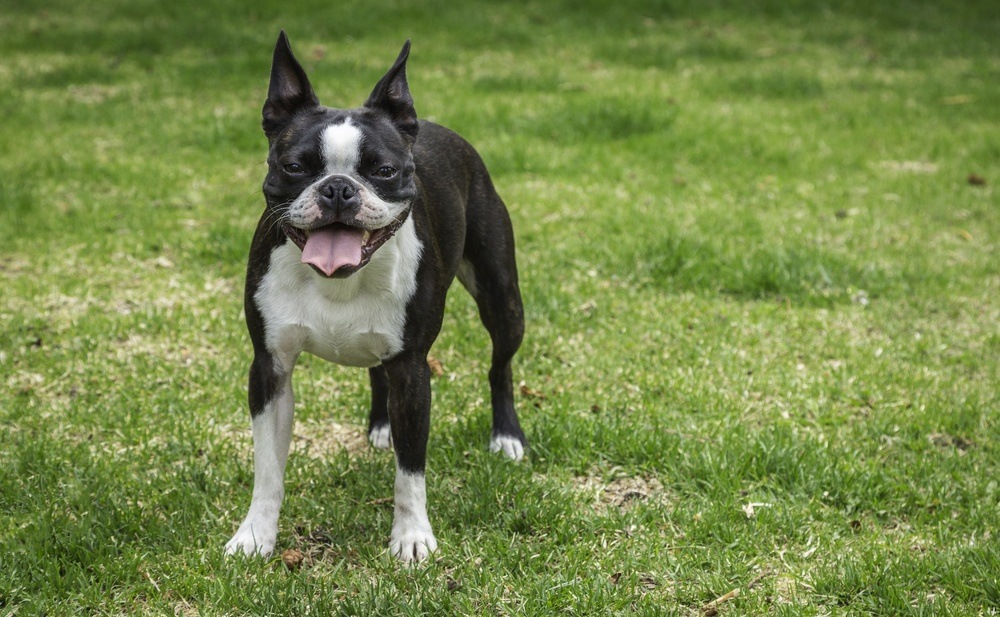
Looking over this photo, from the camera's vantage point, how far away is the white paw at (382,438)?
169 inches

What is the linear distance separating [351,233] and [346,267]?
13 cm

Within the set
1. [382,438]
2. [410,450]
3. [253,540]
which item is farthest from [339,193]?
[382,438]

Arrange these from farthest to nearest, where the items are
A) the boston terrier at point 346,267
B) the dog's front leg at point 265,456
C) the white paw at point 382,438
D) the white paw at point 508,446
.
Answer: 1. the white paw at point 382,438
2. the white paw at point 508,446
3. the dog's front leg at point 265,456
4. the boston terrier at point 346,267

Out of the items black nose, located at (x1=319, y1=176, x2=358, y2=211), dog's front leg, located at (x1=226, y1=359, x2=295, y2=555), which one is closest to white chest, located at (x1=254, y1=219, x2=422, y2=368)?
dog's front leg, located at (x1=226, y1=359, x2=295, y2=555)

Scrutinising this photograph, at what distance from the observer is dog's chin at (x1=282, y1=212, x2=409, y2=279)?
9.89 feet

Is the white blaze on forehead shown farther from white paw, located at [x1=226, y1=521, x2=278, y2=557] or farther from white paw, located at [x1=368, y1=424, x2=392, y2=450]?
white paw, located at [x1=368, y1=424, x2=392, y2=450]

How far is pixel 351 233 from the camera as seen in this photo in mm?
3078

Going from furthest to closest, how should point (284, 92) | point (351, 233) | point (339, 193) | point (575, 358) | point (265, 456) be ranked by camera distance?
Answer: 1. point (575, 358)
2. point (265, 456)
3. point (284, 92)
4. point (351, 233)
5. point (339, 193)

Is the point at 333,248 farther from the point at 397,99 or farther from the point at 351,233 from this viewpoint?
the point at 397,99

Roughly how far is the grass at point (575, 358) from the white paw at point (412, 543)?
54 millimetres

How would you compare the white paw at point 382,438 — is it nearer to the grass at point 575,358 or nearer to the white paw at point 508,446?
the grass at point 575,358

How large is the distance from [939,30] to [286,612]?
12882 millimetres

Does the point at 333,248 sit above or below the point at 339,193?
below

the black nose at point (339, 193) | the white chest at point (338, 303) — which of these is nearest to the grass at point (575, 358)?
the white chest at point (338, 303)
